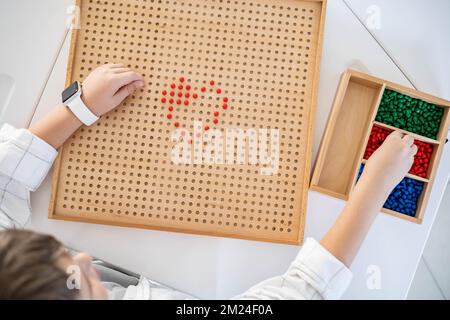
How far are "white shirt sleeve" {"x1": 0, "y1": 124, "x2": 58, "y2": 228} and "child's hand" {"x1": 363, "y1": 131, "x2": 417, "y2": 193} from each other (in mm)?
870

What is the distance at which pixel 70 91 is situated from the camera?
1070mm

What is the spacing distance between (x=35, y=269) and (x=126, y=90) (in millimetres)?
525

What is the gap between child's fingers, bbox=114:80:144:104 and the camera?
3.55 ft

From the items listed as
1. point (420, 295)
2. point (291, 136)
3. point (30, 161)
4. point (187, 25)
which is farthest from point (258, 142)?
point (420, 295)

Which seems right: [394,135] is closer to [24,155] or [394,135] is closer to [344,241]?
[344,241]

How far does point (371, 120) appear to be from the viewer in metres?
1.11

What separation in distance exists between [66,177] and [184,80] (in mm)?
419

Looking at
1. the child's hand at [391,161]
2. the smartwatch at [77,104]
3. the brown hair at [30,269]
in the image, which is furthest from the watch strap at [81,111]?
the child's hand at [391,161]

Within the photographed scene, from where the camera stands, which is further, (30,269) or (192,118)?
(192,118)

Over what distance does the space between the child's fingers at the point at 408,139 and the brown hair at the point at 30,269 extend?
92 centimetres

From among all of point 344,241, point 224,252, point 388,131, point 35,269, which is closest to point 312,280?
point 344,241

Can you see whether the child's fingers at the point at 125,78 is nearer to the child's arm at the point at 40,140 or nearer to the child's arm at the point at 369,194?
the child's arm at the point at 40,140
